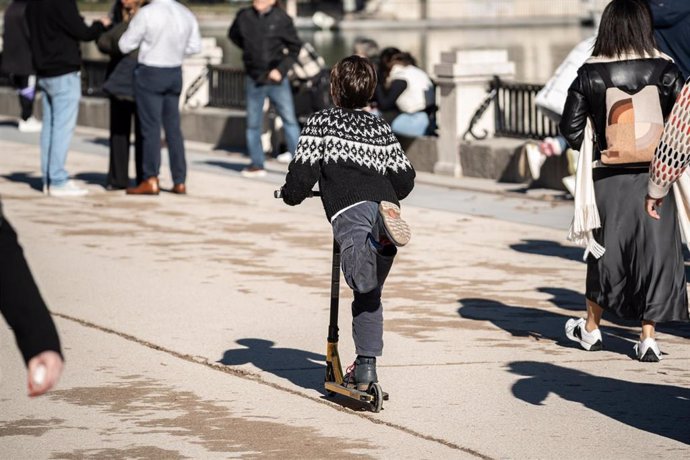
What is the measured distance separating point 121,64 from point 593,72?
7104 millimetres

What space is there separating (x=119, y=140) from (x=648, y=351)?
25.7 ft

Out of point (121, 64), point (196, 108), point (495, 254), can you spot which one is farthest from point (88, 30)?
point (196, 108)

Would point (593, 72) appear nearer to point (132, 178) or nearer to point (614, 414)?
point (614, 414)

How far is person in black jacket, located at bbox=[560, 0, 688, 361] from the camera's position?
303 inches

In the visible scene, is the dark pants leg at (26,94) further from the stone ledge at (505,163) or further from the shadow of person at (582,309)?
the shadow of person at (582,309)

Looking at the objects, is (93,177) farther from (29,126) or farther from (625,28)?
(625,28)

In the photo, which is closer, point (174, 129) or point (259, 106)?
point (174, 129)

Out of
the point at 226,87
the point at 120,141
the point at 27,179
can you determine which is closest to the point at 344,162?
the point at 120,141

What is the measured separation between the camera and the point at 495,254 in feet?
36.0

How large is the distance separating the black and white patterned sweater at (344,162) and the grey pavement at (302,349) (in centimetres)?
93

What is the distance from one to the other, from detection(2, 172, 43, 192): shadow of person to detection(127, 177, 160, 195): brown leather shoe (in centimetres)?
108

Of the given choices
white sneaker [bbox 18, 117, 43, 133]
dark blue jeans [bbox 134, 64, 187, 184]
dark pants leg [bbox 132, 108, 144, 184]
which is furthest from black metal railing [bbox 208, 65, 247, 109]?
dark blue jeans [bbox 134, 64, 187, 184]

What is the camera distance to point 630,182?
25.6 ft

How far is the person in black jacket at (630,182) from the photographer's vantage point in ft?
25.2
